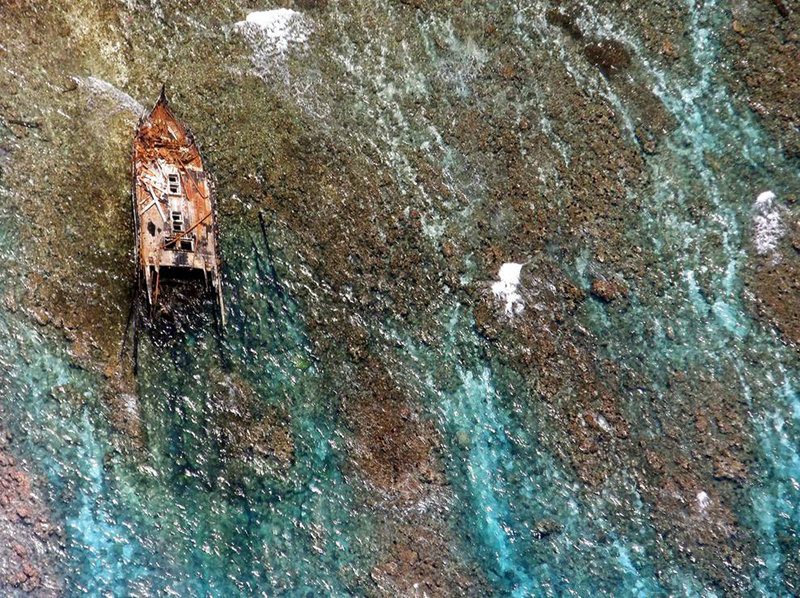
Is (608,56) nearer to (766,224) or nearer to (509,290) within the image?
(766,224)

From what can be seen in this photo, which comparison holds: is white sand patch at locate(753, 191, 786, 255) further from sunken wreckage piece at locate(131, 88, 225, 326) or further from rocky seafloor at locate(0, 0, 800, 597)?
sunken wreckage piece at locate(131, 88, 225, 326)

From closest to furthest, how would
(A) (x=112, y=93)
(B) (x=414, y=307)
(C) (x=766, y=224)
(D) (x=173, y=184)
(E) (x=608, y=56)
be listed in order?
(D) (x=173, y=184) < (A) (x=112, y=93) < (B) (x=414, y=307) < (C) (x=766, y=224) < (E) (x=608, y=56)

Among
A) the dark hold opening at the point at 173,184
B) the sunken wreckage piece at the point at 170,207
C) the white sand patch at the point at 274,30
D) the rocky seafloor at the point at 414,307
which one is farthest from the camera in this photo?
the white sand patch at the point at 274,30

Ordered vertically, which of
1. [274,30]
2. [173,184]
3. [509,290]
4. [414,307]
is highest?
[274,30]

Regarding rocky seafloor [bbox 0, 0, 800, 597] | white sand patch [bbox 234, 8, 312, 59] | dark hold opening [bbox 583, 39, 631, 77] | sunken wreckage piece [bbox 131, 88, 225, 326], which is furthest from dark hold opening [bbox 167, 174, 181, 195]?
dark hold opening [bbox 583, 39, 631, 77]

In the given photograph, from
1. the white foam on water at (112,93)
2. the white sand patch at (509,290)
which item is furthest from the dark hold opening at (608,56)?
the white foam on water at (112,93)

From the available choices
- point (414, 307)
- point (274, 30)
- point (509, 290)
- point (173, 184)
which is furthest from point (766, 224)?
point (173, 184)

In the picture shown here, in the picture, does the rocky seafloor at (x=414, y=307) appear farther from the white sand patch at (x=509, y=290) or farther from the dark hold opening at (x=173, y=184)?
the dark hold opening at (x=173, y=184)
